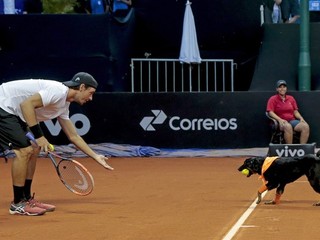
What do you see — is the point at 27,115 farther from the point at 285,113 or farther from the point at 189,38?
the point at 189,38

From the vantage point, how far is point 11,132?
1015cm

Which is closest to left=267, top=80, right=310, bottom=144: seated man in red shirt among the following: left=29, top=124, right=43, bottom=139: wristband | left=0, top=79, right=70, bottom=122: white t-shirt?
left=0, top=79, right=70, bottom=122: white t-shirt

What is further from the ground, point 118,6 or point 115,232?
Result: point 118,6

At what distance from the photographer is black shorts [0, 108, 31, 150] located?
10.1 metres

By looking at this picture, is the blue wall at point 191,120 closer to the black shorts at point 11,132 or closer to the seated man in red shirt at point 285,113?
the seated man in red shirt at point 285,113

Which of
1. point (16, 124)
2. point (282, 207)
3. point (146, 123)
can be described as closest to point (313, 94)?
point (146, 123)

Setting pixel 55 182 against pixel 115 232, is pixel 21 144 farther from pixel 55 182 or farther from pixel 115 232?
pixel 55 182

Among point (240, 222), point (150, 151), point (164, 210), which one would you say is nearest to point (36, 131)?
point (164, 210)

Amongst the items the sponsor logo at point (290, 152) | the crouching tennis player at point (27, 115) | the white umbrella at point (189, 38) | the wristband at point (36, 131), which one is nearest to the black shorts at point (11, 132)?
the crouching tennis player at point (27, 115)

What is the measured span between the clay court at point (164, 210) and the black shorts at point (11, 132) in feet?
2.39

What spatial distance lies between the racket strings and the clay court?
19cm

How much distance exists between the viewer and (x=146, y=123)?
18750mm

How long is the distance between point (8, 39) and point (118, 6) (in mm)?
2590

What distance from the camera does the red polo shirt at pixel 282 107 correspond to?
18.1 meters
